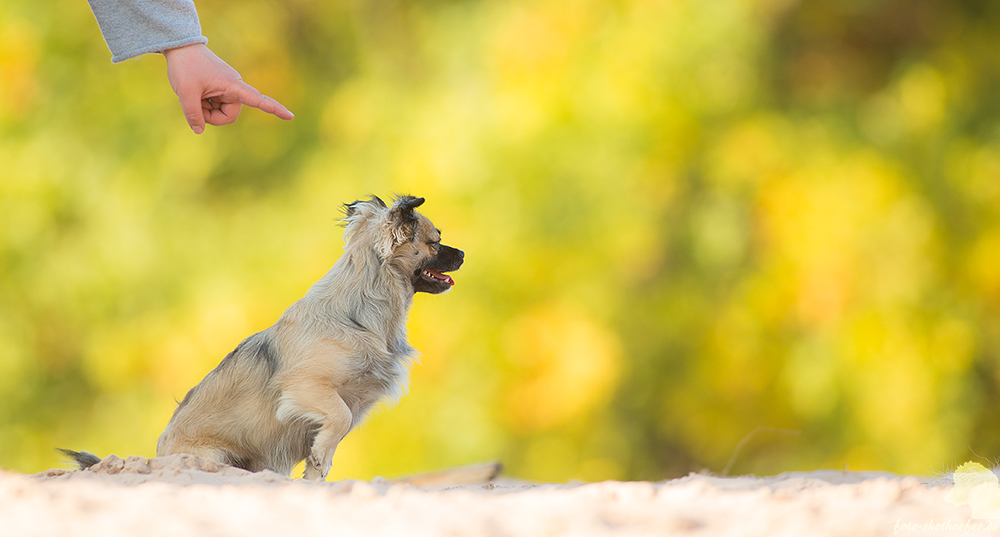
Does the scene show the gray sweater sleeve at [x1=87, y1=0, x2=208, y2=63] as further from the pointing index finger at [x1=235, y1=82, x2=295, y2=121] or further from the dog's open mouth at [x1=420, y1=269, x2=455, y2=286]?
the dog's open mouth at [x1=420, y1=269, x2=455, y2=286]

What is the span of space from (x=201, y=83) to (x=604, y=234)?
615cm

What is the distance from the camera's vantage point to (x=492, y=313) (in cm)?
851

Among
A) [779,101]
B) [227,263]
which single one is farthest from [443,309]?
[779,101]

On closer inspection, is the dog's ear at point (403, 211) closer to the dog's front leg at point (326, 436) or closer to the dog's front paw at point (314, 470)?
the dog's front leg at point (326, 436)

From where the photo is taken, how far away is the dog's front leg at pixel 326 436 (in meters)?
3.18

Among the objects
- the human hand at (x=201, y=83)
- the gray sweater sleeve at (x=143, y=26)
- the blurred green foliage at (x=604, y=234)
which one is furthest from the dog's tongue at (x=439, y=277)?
the blurred green foliage at (x=604, y=234)

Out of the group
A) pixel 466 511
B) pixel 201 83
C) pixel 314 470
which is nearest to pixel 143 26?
pixel 201 83

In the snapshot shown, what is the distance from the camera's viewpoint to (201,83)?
2.82 meters

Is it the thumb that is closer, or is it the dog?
the thumb

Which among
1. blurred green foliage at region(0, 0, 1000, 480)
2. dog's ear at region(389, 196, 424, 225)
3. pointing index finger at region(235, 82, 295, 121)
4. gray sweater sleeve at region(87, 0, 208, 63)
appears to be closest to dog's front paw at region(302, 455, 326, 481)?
dog's ear at region(389, 196, 424, 225)

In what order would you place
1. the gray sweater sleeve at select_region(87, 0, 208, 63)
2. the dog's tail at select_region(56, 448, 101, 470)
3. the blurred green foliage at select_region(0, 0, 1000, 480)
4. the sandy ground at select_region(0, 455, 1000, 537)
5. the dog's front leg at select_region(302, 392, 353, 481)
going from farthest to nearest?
the blurred green foliage at select_region(0, 0, 1000, 480), the dog's tail at select_region(56, 448, 101, 470), the dog's front leg at select_region(302, 392, 353, 481), the gray sweater sleeve at select_region(87, 0, 208, 63), the sandy ground at select_region(0, 455, 1000, 537)

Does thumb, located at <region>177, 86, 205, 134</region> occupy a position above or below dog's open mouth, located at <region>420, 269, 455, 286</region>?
above

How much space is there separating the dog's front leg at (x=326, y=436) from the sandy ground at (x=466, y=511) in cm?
84

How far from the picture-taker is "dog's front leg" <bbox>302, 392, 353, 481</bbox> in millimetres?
3184
